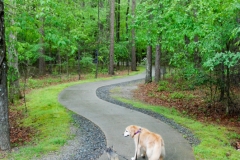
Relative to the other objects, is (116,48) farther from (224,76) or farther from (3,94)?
(3,94)

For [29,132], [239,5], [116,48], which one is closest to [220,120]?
[239,5]

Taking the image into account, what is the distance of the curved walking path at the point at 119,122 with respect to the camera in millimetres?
6027

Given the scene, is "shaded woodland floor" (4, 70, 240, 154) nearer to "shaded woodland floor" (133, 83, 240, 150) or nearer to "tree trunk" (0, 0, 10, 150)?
"shaded woodland floor" (133, 83, 240, 150)

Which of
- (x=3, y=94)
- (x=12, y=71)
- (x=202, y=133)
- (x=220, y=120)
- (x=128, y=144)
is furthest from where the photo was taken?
(x=220, y=120)

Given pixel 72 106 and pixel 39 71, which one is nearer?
A: pixel 72 106

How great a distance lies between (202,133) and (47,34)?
607 centimetres

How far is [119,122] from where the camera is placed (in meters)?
8.70

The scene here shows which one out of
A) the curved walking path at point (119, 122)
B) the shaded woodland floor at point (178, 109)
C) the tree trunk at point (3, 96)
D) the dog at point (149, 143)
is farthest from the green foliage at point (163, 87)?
the tree trunk at point (3, 96)

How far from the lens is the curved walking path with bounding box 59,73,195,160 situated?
6.03 m

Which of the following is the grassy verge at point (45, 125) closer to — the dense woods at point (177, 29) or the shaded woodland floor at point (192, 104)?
the dense woods at point (177, 29)

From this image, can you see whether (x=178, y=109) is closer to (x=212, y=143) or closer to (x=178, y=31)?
(x=178, y=31)

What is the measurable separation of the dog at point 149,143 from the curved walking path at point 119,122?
2.02ft

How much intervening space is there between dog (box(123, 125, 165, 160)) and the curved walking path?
24.3 inches

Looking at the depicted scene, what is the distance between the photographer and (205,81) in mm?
10969
